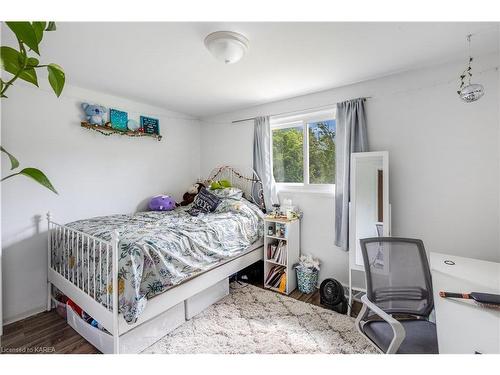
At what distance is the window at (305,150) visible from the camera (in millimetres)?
2801

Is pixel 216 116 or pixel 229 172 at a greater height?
pixel 216 116

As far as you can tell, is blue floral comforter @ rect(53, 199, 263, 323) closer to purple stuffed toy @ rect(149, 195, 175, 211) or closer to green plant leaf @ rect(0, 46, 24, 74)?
purple stuffed toy @ rect(149, 195, 175, 211)

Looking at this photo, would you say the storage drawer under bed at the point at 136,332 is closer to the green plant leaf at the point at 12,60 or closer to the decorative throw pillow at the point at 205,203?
the decorative throw pillow at the point at 205,203

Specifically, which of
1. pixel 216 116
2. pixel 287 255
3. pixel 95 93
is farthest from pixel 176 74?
pixel 287 255

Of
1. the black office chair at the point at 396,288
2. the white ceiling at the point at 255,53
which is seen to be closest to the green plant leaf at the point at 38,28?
the white ceiling at the point at 255,53

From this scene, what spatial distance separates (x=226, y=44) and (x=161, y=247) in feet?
5.23

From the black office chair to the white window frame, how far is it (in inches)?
51.0

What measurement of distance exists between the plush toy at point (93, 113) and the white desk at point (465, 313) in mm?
3389

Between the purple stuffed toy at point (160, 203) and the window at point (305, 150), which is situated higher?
the window at point (305, 150)

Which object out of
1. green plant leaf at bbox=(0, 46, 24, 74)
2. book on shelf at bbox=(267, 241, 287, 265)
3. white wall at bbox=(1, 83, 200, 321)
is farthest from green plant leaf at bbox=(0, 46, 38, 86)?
book on shelf at bbox=(267, 241, 287, 265)

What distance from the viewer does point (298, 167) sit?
304 cm

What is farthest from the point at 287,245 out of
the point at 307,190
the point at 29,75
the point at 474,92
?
the point at 29,75

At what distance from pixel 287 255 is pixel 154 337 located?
155 centimetres
